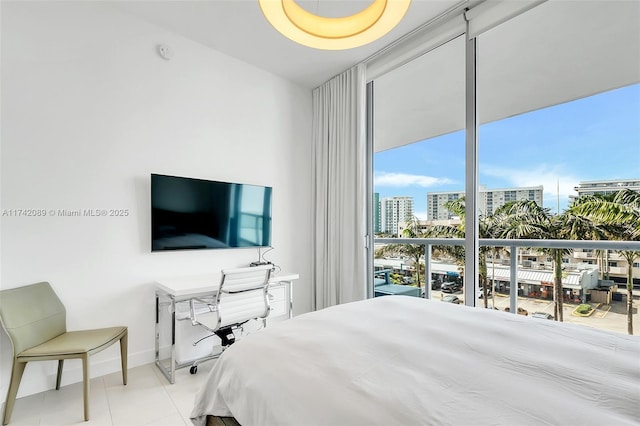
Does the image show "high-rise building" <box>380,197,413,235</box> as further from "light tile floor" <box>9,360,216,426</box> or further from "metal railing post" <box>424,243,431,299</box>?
"light tile floor" <box>9,360,216,426</box>

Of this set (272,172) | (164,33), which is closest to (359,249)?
(272,172)

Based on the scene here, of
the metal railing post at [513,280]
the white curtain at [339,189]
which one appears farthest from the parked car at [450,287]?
the white curtain at [339,189]

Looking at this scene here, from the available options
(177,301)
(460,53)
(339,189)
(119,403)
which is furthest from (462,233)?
(119,403)

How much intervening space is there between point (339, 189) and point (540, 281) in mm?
2081

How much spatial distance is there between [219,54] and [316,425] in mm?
3358

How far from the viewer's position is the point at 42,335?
77.3 inches

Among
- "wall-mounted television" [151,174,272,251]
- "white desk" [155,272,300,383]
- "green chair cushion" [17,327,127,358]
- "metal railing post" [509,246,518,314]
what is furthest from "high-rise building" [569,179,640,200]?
"green chair cushion" [17,327,127,358]

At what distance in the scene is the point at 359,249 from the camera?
324 cm

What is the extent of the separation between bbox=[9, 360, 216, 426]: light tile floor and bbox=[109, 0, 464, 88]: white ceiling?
2976mm

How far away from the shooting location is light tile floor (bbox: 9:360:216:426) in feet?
5.93

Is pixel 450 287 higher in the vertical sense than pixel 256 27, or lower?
lower

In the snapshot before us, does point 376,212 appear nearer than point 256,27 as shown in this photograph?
No

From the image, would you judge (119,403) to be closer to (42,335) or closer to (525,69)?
(42,335)

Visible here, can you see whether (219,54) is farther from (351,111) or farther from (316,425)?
(316,425)
